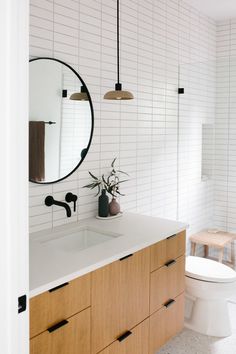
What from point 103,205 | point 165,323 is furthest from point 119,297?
point 103,205

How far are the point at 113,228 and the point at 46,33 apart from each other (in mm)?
1213

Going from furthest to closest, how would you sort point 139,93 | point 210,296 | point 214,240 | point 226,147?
point 214,240 → point 226,147 → point 139,93 → point 210,296

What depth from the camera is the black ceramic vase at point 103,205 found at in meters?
2.50

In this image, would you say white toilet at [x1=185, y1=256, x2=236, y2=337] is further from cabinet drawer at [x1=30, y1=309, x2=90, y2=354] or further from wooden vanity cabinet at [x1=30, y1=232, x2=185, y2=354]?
cabinet drawer at [x1=30, y1=309, x2=90, y2=354]

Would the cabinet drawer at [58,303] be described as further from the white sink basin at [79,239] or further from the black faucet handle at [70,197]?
the black faucet handle at [70,197]

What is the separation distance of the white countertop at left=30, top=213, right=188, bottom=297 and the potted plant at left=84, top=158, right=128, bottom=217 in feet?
0.25

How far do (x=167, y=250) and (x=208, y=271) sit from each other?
0.68 meters

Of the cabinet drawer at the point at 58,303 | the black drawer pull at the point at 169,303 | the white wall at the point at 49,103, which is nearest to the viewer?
the cabinet drawer at the point at 58,303

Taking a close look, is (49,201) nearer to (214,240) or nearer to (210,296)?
(210,296)

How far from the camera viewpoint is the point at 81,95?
2.41m

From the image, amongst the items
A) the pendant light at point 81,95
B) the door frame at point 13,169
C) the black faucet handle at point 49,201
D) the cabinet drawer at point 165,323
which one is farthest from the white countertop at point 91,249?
the pendant light at point 81,95

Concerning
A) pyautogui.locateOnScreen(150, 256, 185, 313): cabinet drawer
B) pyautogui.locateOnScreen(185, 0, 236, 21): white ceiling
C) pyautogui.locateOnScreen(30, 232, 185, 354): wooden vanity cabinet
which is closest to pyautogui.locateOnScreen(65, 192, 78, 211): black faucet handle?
pyautogui.locateOnScreen(30, 232, 185, 354): wooden vanity cabinet

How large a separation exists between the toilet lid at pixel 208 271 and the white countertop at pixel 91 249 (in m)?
0.49

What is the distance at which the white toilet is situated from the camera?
8.64ft
